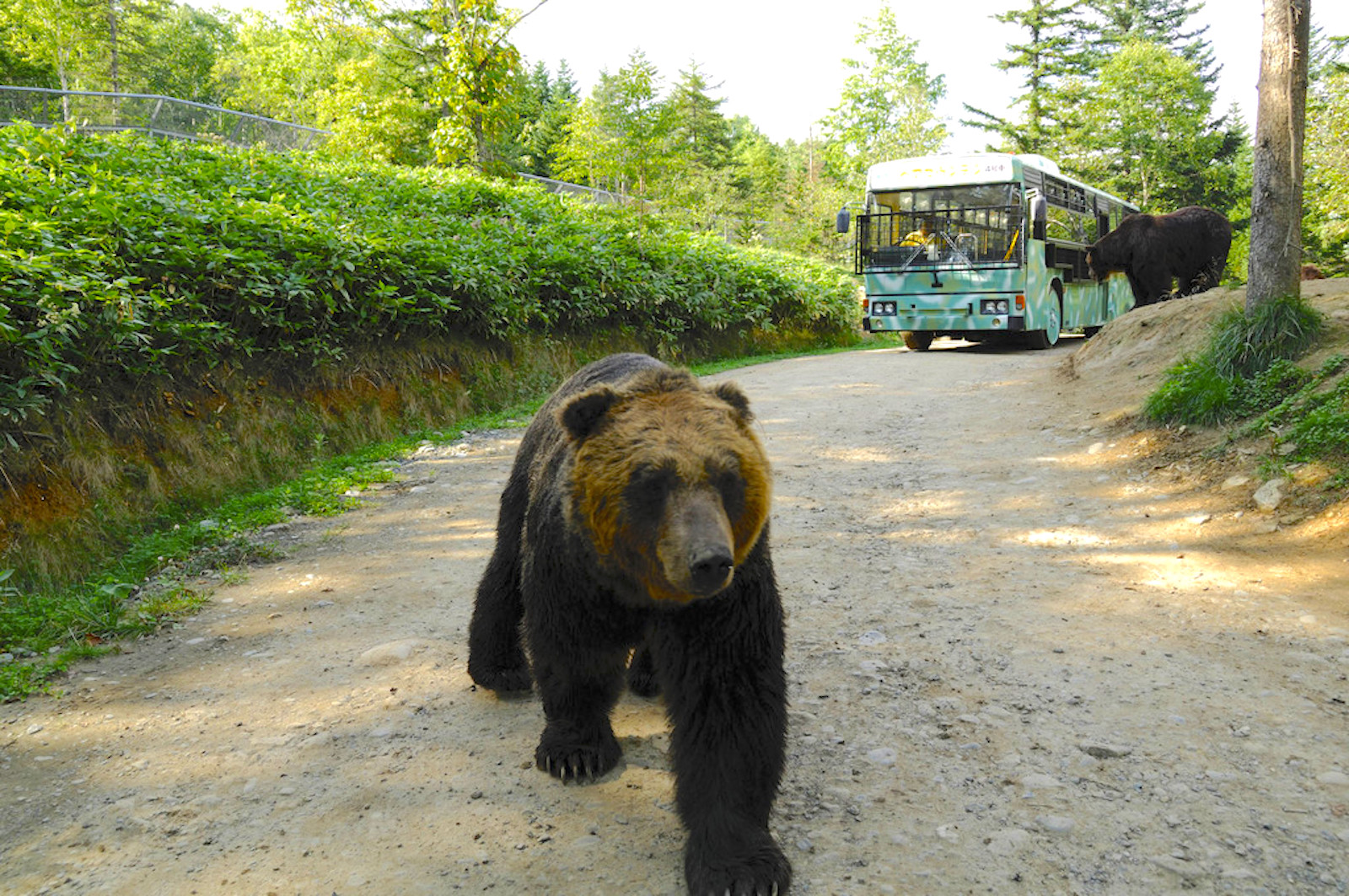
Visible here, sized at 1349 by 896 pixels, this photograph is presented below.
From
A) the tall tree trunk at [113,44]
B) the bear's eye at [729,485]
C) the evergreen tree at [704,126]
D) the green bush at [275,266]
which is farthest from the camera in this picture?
the evergreen tree at [704,126]

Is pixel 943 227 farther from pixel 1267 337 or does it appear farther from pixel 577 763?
pixel 577 763

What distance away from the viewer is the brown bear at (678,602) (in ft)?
8.00

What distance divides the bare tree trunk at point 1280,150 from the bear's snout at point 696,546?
6260 millimetres

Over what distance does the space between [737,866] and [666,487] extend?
1.09m

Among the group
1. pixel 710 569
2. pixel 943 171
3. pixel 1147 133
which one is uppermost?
pixel 1147 133

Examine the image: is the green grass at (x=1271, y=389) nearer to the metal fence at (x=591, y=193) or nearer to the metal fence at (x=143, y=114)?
the metal fence at (x=591, y=193)

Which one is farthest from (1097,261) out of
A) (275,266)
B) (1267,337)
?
(275,266)

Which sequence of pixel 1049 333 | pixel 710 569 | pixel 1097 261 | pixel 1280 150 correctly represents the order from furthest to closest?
pixel 1097 261 → pixel 1049 333 → pixel 1280 150 → pixel 710 569

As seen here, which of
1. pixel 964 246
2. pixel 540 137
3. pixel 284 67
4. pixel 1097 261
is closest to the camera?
pixel 964 246

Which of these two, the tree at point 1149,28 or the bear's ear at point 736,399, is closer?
the bear's ear at point 736,399

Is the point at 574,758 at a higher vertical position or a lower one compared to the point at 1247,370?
lower

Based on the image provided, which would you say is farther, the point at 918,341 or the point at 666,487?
the point at 918,341

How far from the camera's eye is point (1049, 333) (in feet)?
53.6

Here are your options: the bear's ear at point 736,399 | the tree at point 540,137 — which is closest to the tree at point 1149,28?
the tree at point 540,137
